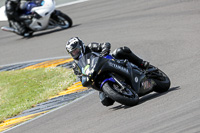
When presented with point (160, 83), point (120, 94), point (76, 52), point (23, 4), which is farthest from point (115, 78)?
point (23, 4)

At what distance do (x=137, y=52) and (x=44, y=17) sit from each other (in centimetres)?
626

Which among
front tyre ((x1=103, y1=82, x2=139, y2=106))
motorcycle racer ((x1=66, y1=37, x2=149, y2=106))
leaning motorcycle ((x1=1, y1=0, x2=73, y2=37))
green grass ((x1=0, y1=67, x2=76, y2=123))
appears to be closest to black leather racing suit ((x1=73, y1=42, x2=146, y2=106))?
motorcycle racer ((x1=66, y1=37, x2=149, y2=106))

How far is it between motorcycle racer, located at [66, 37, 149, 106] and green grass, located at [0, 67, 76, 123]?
2.65m

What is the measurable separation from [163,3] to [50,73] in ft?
20.4

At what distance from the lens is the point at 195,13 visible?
14398mm

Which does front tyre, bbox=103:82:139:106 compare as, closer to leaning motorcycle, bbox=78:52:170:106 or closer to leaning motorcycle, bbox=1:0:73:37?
leaning motorcycle, bbox=78:52:170:106

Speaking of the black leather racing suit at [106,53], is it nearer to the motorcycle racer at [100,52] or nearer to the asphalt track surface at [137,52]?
the motorcycle racer at [100,52]

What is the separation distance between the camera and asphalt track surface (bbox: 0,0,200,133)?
20.1 feet

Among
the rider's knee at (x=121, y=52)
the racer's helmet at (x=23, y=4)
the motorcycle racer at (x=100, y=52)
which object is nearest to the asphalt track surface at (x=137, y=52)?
the motorcycle racer at (x=100, y=52)

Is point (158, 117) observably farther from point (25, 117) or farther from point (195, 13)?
point (195, 13)

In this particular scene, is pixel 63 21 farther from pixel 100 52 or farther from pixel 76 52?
pixel 76 52

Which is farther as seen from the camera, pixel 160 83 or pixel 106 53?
pixel 160 83

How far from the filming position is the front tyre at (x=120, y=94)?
6.96 m

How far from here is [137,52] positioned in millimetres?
12117
